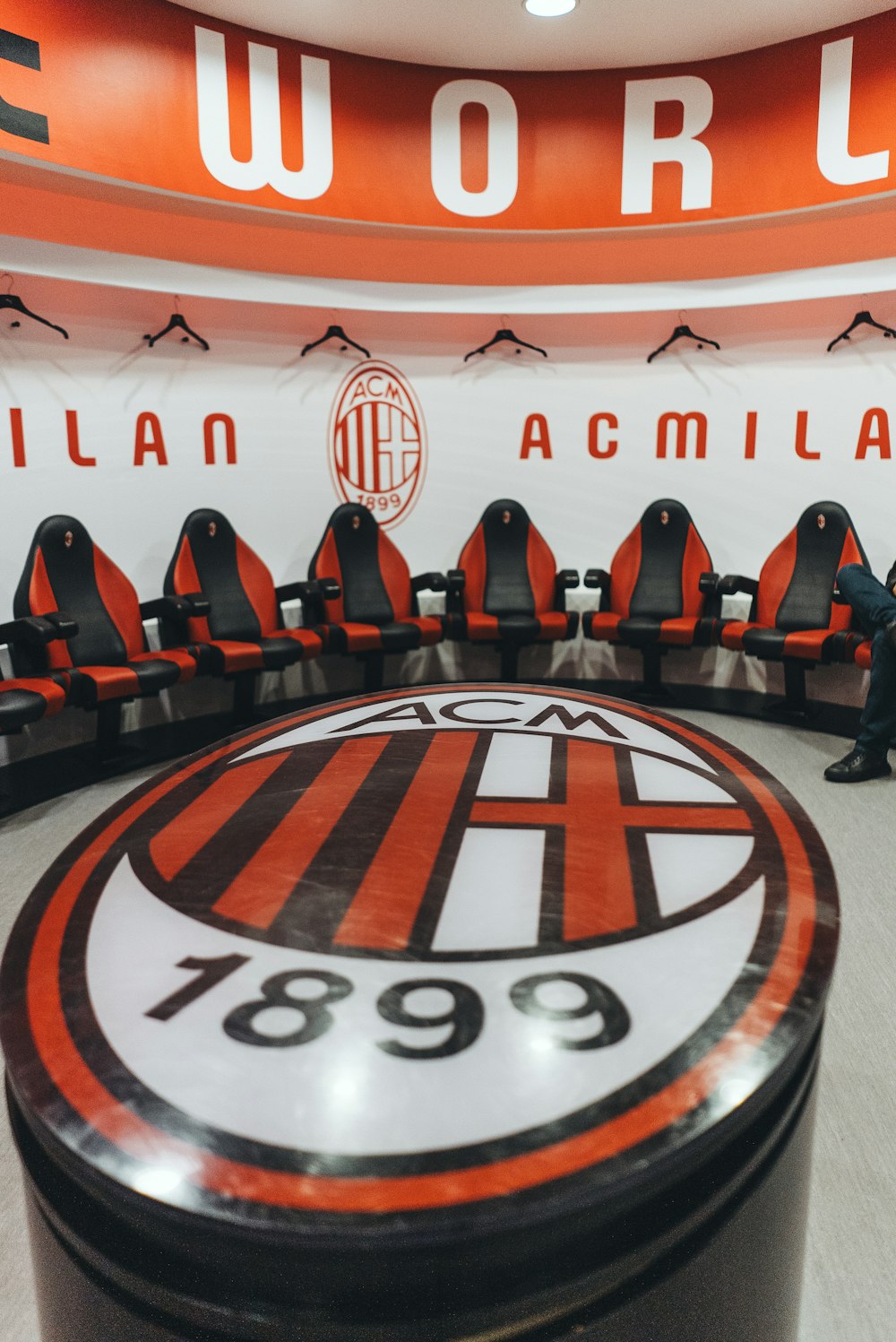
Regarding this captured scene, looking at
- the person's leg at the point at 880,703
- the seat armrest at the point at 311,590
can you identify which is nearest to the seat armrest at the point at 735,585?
the person's leg at the point at 880,703

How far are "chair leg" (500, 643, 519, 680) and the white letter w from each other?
2365 mm

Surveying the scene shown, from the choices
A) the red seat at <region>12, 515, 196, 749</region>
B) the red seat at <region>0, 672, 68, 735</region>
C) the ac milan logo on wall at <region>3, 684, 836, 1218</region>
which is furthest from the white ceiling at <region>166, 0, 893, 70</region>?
the ac milan logo on wall at <region>3, 684, 836, 1218</region>

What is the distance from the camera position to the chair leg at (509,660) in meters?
4.83

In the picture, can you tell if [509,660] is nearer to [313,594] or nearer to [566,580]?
[566,580]

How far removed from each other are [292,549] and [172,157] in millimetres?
1957

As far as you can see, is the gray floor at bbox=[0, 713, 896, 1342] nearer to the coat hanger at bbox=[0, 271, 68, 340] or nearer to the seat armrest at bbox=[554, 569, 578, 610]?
the seat armrest at bbox=[554, 569, 578, 610]

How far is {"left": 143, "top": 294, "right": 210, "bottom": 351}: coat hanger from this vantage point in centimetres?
446

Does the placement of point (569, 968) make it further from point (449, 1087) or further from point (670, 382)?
point (670, 382)

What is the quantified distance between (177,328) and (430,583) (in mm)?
1813

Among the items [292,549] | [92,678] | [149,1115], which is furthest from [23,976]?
[292,549]

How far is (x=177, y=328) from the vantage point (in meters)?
4.59

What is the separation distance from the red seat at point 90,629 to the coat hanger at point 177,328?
3.59 ft

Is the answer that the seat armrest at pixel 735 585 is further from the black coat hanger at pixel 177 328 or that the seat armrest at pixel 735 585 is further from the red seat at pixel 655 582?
the black coat hanger at pixel 177 328

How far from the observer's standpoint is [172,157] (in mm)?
3787
